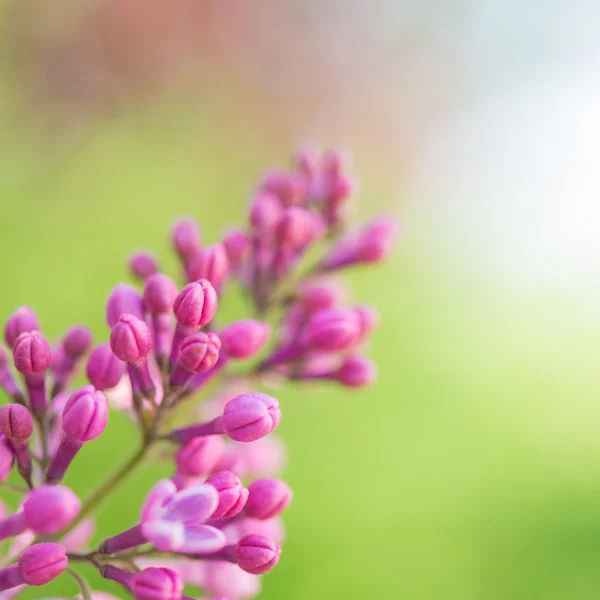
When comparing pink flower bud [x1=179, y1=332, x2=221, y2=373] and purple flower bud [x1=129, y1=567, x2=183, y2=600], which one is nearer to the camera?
purple flower bud [x1=129, y1=567, x2=183, y2=600]

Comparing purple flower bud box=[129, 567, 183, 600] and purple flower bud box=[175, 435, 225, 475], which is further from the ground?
purple flower bud box=[175, 435, 225, 475]

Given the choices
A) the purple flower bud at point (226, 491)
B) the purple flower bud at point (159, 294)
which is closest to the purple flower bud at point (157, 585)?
the purple flower bud at point (226, 491)

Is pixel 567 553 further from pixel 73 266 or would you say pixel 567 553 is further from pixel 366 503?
pixel 73 266

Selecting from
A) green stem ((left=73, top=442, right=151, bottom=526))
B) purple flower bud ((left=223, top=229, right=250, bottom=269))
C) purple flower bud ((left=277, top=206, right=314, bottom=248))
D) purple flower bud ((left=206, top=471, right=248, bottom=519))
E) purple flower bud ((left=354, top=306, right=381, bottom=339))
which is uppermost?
purple flower bud ((left=277, top=206, right=314, bottom=248))

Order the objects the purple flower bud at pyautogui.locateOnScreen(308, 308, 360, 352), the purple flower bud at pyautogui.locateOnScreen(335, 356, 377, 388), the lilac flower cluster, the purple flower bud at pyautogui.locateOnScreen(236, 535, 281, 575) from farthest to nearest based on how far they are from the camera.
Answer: the purple flower bud at pyautogui.locateOnScreen(335, 356, 377, 388) → the purple flower bud at pyautogui.locateOnScreen(308, 308, 360, 352) → the purple flower bud at pyautogui.locateOnScreen(236, 535, 281, 575) → the lilac flower cluster

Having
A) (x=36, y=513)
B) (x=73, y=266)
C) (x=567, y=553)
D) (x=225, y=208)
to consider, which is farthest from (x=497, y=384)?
(x=36, y=513)

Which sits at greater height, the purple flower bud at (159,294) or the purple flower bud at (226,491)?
the purple flower bud at (159,294)

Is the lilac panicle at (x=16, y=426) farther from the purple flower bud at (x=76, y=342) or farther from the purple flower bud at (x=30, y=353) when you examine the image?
the purple flower bud at (x=76, y=342)

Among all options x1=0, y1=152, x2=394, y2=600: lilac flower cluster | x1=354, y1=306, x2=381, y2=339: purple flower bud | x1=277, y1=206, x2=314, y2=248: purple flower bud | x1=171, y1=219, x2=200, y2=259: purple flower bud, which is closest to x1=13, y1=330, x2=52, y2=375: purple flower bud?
x1=0, y1=152, x2=394, y2=600: lilac flower cluster

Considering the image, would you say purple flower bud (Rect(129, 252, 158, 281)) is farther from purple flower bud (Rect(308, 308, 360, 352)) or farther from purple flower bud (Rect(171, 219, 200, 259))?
purple flower bud (Rect(308, 308, 360, 352))
